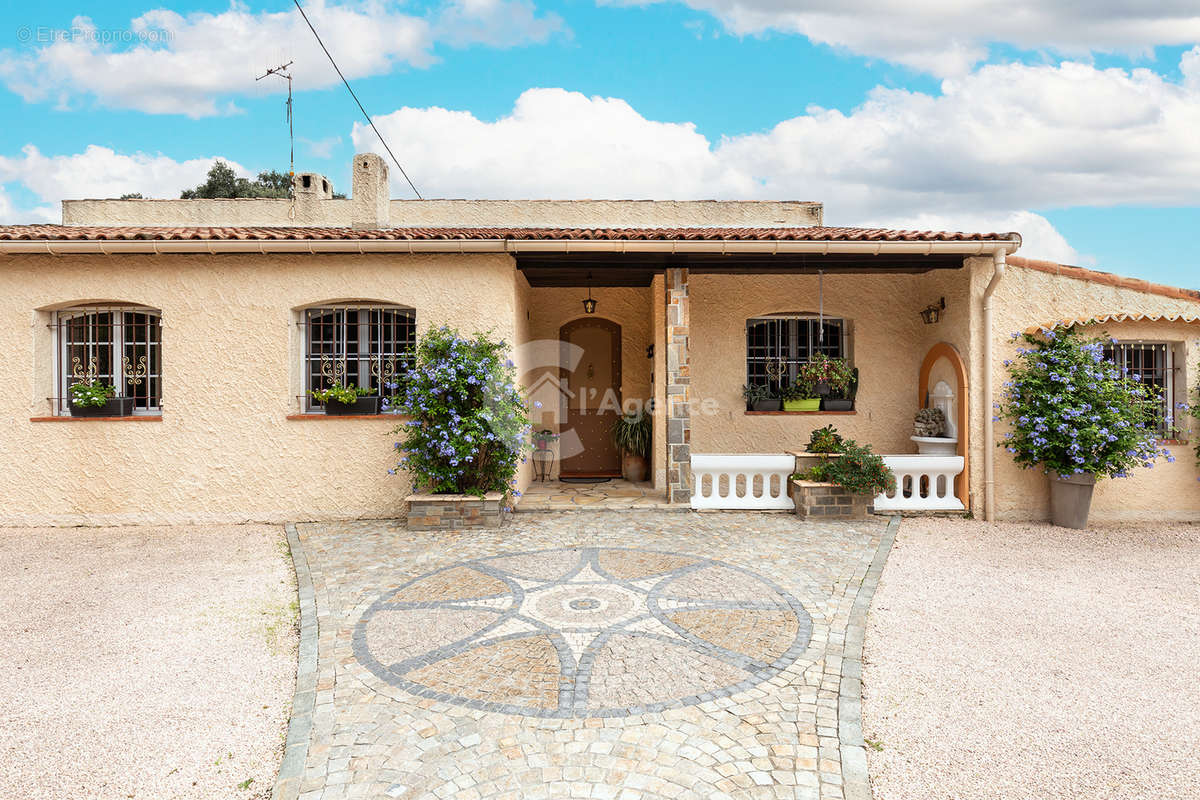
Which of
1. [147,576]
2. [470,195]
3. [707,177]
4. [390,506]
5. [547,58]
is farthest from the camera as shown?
[707,177]

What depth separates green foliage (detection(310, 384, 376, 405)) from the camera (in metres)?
7.08

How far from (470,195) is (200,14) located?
618cm

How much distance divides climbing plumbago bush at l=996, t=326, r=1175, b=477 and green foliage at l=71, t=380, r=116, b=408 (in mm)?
10362

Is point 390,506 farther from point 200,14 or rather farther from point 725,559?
point 200,14

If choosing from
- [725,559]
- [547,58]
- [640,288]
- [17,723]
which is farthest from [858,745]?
[547,58]

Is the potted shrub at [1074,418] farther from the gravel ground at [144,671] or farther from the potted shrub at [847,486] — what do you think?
the gravel ground at [144,671]

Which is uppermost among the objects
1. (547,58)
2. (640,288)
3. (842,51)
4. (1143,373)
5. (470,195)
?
(547,58)

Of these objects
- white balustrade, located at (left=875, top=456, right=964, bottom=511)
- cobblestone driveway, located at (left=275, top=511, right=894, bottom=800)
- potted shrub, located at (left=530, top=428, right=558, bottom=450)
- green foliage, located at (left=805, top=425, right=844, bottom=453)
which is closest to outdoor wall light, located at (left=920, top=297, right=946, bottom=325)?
white balustrade, located at (left=875, top=456, right=964, bottom=511)

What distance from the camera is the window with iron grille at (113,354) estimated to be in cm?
725

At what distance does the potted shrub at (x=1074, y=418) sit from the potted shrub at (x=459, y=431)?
18.5 feet

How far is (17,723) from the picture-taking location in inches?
117

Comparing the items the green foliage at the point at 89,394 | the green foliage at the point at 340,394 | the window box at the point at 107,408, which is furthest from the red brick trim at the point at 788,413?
the green foliage at the point at 89,394

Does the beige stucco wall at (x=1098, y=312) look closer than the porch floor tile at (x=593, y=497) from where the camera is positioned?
Yes

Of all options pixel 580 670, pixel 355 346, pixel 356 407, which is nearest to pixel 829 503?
pixel 580 670
